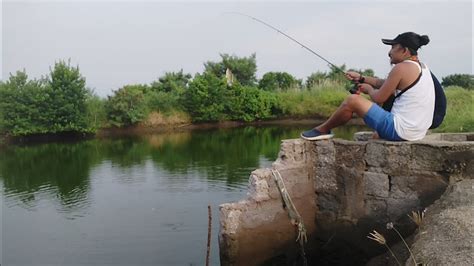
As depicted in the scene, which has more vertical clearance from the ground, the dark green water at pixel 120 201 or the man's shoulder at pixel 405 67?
the man's shoulder at pixel 405 67

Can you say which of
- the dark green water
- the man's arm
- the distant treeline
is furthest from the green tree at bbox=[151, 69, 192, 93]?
the man's arm

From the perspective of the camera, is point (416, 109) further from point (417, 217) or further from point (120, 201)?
point (120, 201)

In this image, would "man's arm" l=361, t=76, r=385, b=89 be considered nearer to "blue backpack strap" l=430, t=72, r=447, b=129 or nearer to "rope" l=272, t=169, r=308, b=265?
"blue backpack strap" l=430, t=72, r=447, b=129

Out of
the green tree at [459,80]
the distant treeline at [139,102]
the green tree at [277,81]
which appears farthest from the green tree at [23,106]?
the green tree at [459,80]

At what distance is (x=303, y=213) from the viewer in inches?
173

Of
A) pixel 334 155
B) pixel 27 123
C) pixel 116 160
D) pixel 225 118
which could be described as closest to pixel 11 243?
pixel 334 155

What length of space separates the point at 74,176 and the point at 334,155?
7911 mm

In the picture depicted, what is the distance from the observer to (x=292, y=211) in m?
4.28

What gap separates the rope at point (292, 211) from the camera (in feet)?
13.7

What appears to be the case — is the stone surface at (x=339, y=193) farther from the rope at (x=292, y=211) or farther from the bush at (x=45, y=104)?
the bush at (x=45, y=104)

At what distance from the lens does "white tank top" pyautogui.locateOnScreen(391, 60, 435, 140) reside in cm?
378

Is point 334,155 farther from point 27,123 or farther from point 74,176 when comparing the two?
point 27,123

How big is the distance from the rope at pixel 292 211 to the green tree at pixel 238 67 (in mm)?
26557

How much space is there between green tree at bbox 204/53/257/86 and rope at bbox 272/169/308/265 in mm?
26557
